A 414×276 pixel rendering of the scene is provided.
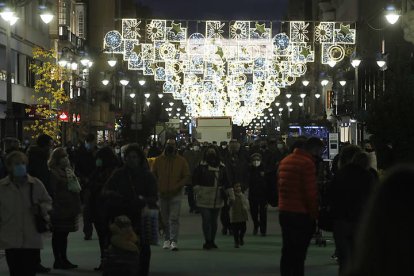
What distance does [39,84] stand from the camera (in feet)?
153

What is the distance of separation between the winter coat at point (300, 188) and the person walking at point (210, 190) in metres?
6.16

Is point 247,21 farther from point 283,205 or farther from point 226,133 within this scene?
point 283,205

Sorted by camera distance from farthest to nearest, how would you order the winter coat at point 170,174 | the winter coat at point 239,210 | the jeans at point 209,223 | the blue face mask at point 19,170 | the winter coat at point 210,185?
1. the winter coat at point 239,210
2. the winter coat at point 210,185
3. the jeans at point 209,223
4. the winter coat at point 170,174
5. the blue face mask at point 19,170

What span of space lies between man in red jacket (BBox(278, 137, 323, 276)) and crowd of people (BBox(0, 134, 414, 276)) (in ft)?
0.04

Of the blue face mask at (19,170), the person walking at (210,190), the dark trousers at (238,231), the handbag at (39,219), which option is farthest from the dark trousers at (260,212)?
the blue face mask at (19,170)

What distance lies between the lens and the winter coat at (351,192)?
10570 millimetres

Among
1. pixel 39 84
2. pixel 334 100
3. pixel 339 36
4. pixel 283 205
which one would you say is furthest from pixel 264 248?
pixel 334 100

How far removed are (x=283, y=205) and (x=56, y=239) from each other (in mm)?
4575

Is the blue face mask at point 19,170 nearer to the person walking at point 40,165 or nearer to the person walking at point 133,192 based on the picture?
the person walking at point 133,192

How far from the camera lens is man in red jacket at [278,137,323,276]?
11102 millimetres

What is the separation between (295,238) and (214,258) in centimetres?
490

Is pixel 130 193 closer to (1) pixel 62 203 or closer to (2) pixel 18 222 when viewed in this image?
(2) pixel 18 222

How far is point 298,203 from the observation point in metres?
11.1

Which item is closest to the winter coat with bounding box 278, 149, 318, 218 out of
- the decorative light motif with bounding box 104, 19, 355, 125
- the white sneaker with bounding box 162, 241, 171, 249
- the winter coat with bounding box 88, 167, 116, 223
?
the winter coat with bounding box 88, 167, 116, 223
